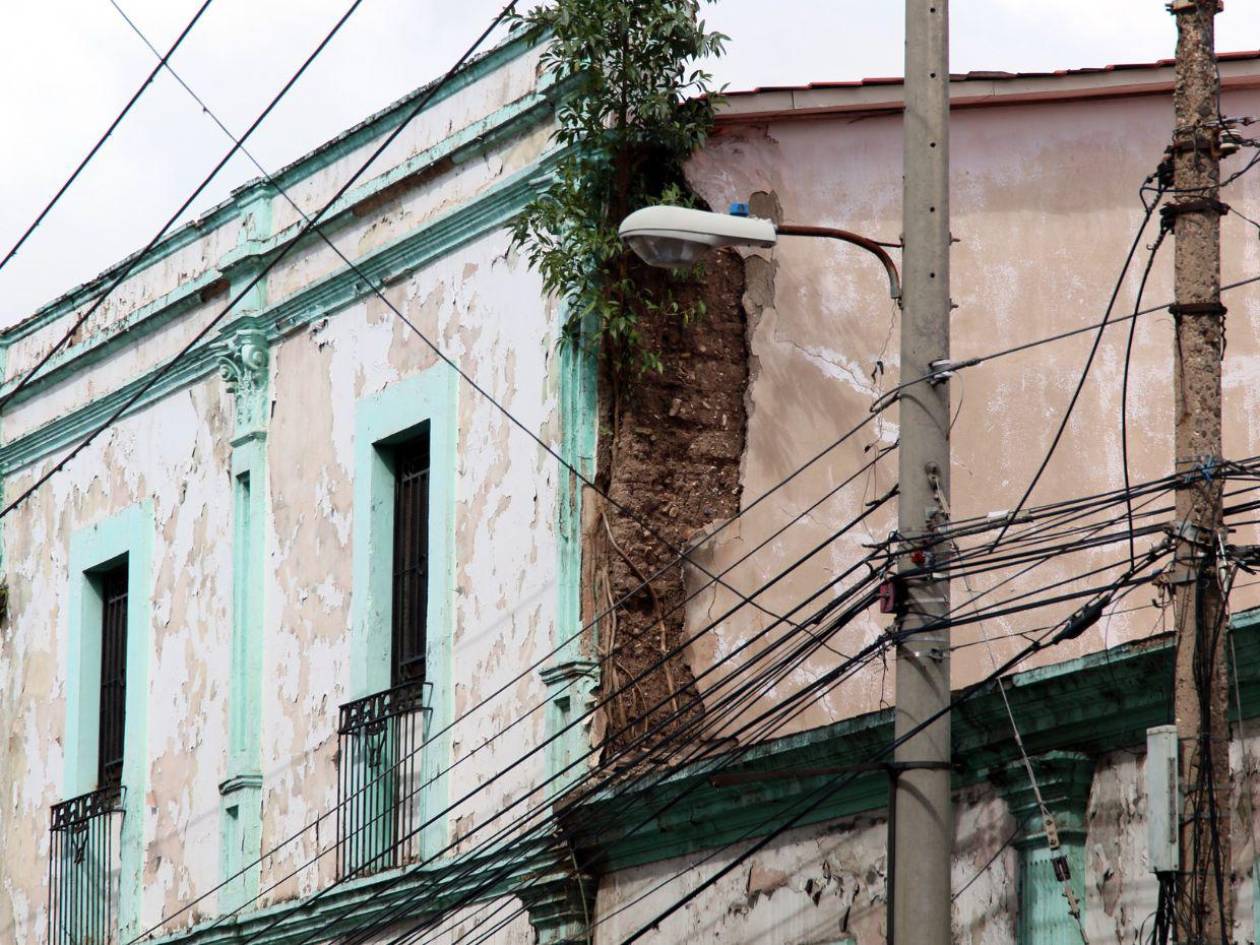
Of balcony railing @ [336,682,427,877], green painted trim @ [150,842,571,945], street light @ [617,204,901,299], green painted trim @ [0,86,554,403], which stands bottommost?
green painted trim @ [150,842,571,945]

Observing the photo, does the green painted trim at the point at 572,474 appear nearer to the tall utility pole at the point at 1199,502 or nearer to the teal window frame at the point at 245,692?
the teal window frame at the point at 245,692

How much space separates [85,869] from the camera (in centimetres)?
1759

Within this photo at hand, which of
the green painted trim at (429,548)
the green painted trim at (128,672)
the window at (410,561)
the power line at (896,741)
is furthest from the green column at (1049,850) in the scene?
the green painted trim at (128,672)

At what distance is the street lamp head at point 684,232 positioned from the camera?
9664 millimetres

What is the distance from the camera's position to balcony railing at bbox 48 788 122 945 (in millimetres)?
17359

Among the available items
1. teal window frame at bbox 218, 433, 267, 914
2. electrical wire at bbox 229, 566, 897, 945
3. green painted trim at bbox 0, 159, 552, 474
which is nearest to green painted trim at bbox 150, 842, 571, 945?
electrical wire at bbox 229, 566, 897, 945

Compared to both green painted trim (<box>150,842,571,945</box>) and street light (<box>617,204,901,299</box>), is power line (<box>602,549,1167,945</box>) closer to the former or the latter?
green painted trim (<box>150,842,571,945</box>)

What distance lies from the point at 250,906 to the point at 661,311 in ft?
15.4

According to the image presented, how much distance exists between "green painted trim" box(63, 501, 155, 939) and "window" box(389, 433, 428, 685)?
278 cm

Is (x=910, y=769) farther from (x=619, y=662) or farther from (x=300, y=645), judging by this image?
(x=300, y=645)

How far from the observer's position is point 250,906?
52.2ft

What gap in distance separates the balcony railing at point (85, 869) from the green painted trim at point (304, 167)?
349 cm

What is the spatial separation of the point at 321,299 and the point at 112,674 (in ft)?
11.4

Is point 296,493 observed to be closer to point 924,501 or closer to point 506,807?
point 506,807
